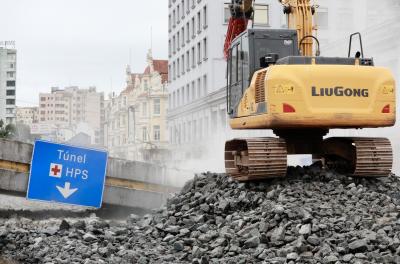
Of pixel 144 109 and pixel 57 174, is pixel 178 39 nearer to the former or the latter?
pixel 144 109

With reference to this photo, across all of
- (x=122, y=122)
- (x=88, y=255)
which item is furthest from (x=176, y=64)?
(x=88, y=255)

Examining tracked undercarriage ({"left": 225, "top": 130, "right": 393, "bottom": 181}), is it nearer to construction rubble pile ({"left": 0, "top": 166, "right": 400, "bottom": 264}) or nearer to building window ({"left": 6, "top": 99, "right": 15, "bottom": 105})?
construction rubble pile ({"left": 0, "top": 166, "right": 400, "bottom": 264})

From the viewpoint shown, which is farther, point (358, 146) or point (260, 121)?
point (358, 146)

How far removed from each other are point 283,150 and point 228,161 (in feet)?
5.83

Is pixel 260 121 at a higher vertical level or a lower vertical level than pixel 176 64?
lower

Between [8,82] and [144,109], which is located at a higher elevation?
[8,82]

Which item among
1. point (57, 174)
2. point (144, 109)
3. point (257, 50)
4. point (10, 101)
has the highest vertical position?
point (10, 101)

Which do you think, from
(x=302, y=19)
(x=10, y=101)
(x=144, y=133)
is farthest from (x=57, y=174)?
(x=10, y=101)

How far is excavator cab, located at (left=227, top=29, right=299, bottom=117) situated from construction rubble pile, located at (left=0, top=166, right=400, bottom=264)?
212 cm

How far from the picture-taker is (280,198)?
10766 millimetres

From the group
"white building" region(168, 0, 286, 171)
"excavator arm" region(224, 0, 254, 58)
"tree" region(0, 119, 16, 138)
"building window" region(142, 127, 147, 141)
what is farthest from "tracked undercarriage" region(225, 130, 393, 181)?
"building window" region(142, 127, 147, 141)

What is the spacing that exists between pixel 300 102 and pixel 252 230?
2.62m

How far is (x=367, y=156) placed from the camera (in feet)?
40.4

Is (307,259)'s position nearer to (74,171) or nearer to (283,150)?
(283,150)
